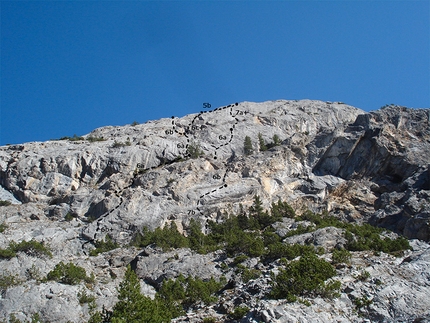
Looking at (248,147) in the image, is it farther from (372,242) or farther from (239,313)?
(239,313)

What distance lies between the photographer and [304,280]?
140 ft

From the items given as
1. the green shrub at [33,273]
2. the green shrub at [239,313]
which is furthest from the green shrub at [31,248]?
the green shrub at [239,313]

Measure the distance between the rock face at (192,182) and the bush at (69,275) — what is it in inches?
54.0

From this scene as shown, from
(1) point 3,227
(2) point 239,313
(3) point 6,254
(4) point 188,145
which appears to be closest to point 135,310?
(2) point 239,313

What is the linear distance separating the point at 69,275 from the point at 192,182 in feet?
112

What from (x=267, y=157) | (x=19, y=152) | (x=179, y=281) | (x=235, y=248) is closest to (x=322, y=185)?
(x=267, y=157)

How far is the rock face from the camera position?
6869cm

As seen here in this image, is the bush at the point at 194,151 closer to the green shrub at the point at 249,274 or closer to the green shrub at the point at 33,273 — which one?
the green shrub at the point at 249,274

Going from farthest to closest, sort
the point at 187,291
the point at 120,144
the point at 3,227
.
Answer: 1. the point at 120,144
2. the point at 3,227
3. the point at 187,291

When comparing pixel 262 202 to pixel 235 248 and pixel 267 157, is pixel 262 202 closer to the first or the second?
pixel 267 157

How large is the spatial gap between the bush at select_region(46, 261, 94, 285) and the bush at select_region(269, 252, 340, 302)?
22549mm

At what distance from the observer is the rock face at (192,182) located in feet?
225

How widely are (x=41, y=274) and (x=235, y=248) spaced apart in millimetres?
24208

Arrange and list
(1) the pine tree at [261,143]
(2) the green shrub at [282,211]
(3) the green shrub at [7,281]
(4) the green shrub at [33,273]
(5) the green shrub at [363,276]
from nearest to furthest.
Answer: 1. (5) the green shrub at [363,276]
2. (3) the green shrub at [7,281]
3. (4) the green shrub at [33,273]
4. (2) the green shrub at [282,211]
5. (1) the pine tree at [261,143]
